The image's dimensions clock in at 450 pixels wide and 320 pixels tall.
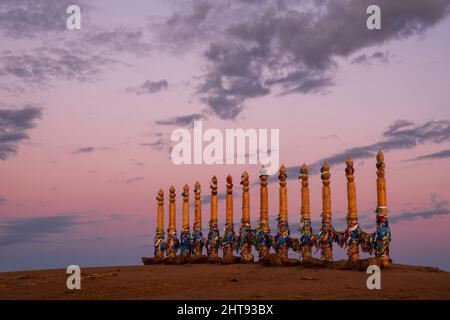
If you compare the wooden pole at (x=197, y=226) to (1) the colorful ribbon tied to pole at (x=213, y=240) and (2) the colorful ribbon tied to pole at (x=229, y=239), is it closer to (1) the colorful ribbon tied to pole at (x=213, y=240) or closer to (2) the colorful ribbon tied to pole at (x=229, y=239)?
(1) the colorful ribbon tied to pole at (x=213, y=240)

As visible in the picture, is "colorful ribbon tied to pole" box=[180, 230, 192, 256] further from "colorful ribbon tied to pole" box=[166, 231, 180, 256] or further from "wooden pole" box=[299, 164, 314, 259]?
"wooden pole" box=[299, 164, 314, 259]

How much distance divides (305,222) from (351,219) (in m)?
2.16

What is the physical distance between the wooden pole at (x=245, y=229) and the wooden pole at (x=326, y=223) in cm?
470

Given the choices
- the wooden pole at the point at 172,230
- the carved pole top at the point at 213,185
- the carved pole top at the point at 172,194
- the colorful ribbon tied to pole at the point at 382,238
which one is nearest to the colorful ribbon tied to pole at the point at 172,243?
Answer: the wooden pole at the point at 172,230

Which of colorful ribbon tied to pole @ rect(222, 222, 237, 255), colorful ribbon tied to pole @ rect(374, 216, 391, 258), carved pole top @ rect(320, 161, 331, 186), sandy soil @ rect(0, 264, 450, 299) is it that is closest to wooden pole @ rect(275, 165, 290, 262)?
carved pole top @ rect(320, 161, 331, 186)

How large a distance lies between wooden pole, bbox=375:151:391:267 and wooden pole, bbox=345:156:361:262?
769 millimetres

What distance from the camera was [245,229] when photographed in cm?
2377

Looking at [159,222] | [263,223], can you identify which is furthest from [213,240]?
[159,222]

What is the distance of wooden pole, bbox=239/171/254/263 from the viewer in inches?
923

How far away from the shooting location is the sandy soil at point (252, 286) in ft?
40.1

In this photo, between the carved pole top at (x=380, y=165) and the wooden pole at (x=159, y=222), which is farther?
the wooden pole at (x=159, y=222)

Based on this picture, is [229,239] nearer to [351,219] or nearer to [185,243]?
[185,243]
